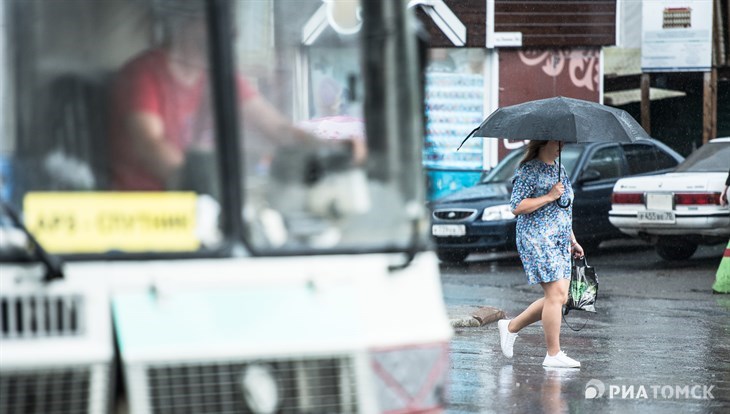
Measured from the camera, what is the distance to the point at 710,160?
18.5 meters

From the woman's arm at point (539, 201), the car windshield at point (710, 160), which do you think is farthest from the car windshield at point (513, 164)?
the woman's arm at point (539, 201)

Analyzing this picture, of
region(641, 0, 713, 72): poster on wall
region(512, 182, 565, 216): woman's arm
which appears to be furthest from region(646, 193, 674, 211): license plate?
region(641, 0, 713, 72): poster on wall

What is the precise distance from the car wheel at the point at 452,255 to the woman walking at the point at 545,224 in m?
8.74

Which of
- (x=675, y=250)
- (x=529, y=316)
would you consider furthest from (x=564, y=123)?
(x=675, y=250)

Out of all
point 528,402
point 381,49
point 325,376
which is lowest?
point 528,402

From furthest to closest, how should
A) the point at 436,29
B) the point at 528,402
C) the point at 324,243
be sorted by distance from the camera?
the point at 436,29, the point at 528,402, the point at 324,243

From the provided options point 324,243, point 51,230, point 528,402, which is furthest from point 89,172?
point 528,402

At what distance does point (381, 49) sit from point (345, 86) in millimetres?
188

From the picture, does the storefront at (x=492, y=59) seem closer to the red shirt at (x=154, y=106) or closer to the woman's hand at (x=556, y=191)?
the woman's hand at (x=556, y=191)

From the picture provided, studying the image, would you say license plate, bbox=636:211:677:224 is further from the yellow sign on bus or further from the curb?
the yellow sign on bus

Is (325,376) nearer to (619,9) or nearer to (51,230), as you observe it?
(51,230)

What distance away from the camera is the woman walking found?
9930mm

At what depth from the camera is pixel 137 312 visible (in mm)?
4750

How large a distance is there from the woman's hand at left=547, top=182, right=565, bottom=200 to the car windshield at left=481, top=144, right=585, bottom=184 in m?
9.64
